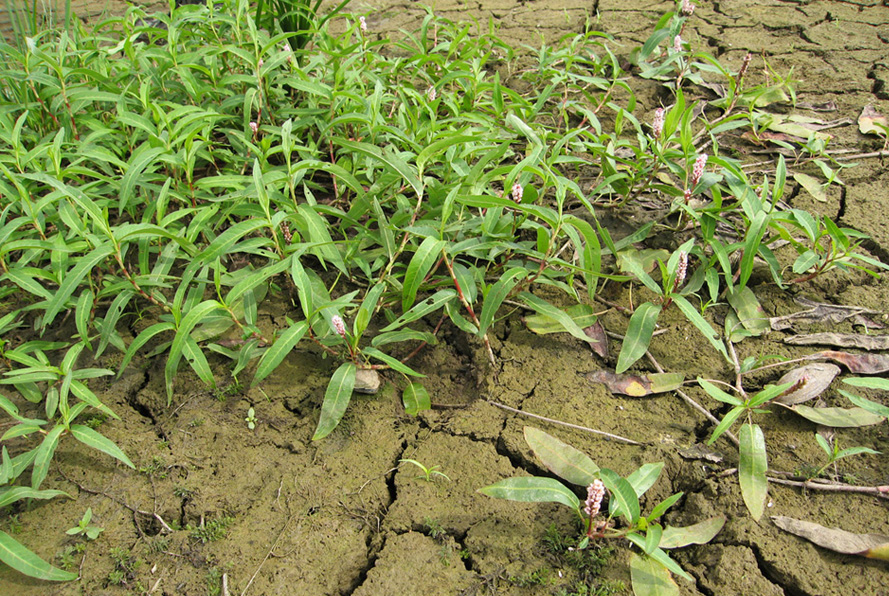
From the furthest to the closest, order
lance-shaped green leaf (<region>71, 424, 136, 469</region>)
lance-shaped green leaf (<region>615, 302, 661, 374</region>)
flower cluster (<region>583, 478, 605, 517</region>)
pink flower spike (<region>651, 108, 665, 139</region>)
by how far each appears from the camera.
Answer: pink flower spike (<region>651, 108, 665, 139</region>), lance-shaped green leaf (<region>615, 302, 661, 374</region>), lance-shaped green leaf (<region>71, 424, 136, 469</region>), flower cluster (<region>583, 478, 605, 517</region>)

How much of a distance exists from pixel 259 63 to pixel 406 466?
5.98 ft

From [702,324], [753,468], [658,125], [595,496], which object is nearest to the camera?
[595,496]

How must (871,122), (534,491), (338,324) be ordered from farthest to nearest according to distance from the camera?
(871,122) → (338,324) → (534,491)

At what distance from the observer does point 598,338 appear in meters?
2.08

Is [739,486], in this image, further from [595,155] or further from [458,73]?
[458,73]

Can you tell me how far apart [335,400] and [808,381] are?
1.44 m

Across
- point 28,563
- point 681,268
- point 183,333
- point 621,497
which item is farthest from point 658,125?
point 28,563

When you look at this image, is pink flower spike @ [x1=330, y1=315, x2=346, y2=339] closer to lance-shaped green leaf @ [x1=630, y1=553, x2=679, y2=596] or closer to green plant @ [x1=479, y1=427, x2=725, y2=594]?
green plant @ [x1=479, y1=427, x2=725, y2=594]

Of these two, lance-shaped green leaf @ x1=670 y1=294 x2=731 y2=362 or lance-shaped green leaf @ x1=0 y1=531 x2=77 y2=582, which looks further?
lance-shaped green leaf @ x1=670 y1=294 x2=731 y2=362

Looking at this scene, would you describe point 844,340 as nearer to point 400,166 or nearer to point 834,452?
point 834,452

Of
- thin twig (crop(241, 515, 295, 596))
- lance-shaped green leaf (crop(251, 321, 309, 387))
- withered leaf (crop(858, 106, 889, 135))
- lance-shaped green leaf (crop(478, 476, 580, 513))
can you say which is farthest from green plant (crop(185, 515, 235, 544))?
withered leaf (crop(858, 106, 889, 135))

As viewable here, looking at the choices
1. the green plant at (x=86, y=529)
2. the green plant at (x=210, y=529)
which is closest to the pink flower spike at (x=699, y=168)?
the green plant at (x=210, y=529)

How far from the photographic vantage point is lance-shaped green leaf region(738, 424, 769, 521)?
1593mm

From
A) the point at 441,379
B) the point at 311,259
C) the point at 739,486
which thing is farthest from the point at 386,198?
the point at 739,486
